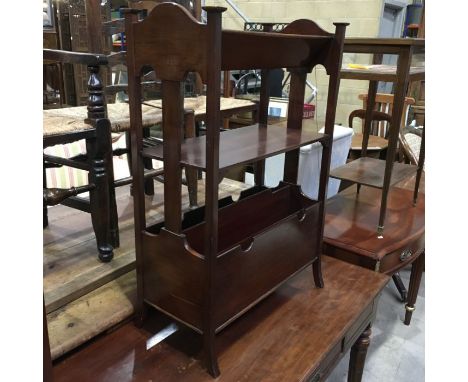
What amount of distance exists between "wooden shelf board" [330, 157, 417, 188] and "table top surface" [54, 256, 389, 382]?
0.51m

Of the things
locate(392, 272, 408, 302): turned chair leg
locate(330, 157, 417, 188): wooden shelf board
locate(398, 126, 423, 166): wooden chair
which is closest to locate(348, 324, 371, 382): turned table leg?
locate(330, 157, 417, 188): wooden shelf board

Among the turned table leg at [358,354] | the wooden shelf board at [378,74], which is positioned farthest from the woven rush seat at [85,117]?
the turned table leg at [358,354]

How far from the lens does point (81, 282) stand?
1222mm

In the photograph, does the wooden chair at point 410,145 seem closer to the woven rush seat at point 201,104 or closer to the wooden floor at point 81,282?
the woven rush seat at point 201,104

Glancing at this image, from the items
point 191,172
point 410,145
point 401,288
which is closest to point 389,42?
point 191,172

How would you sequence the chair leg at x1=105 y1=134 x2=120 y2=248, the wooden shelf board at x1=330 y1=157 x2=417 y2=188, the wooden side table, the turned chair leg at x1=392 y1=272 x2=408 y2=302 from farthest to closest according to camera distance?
1. the turned chair leg at x1=392 y1=272 x2=408 y2=302
2. the wooden shelf board at x1=330 y1=157 x2=417 y2=188
3. the wooden side table
4. the chair leg at x1=105 y1=134 x2=120 y2=248

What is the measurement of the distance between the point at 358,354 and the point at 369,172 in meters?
0.74

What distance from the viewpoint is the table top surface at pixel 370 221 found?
1.59m

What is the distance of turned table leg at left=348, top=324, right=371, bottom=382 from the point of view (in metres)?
1.41

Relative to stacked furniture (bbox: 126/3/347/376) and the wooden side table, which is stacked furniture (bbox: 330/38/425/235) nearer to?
the wooden side table

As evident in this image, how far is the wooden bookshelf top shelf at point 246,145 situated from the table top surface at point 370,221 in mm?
567

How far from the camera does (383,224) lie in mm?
1688

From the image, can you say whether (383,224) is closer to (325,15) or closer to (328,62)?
(328,62)
